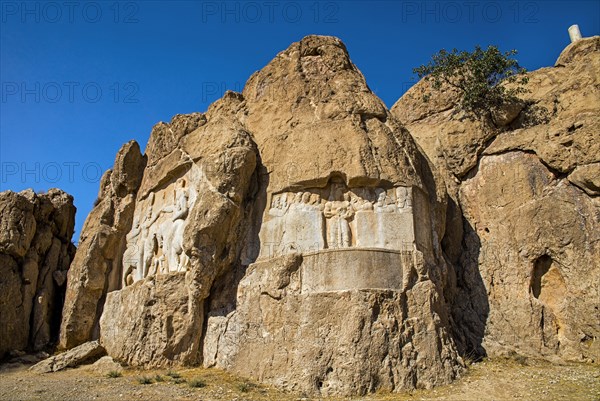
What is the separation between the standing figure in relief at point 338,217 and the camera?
45.7 ft

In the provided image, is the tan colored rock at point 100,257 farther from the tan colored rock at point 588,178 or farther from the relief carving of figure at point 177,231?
the tan colored rock at point 588,178

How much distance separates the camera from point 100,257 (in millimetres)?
18422

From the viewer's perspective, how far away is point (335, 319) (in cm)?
1238

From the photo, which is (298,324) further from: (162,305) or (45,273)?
(45,273)

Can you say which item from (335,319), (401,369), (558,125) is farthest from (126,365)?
(558,125)

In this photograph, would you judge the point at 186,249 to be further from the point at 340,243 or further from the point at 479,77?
the point at 479,77

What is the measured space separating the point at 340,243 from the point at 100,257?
921cm

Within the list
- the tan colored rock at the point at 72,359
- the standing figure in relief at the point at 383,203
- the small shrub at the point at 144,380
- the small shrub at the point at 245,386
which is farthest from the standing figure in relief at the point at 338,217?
the tan colored rock at the point at 72,359

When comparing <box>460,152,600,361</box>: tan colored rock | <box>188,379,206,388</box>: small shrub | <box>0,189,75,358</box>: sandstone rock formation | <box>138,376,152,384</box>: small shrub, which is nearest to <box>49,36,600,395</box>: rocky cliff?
<box>460,152,600,361</box>: tan colored rock

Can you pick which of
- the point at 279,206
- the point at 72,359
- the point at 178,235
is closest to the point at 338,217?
the point at 279,206

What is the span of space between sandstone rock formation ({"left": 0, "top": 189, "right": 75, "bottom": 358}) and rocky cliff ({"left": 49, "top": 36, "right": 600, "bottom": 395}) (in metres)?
2.03

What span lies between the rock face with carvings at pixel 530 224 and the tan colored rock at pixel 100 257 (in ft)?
36.5

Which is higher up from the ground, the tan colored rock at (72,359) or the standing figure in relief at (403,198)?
the standing figure in relief at (403,198)

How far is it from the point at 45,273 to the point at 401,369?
14.9 metres
